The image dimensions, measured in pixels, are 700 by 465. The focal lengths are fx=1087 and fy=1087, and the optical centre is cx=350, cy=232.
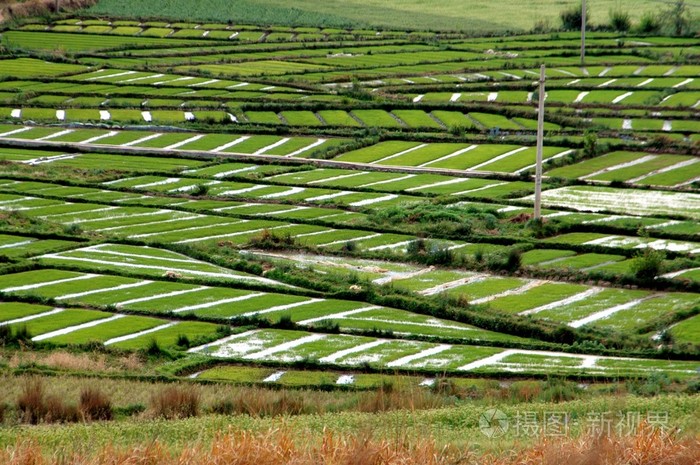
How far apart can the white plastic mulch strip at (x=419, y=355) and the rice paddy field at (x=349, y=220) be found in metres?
0.13

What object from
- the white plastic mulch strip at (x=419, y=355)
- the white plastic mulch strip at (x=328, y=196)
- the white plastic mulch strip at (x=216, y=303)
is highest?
the white plastic mulch strip at (x=328, y=196)

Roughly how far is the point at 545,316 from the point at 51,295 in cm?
1670

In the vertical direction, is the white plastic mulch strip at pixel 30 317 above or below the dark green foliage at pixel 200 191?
below

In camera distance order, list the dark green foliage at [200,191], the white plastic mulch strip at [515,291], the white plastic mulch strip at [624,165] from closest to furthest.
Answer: the white plastic mulch strip at [515,291], the dark green foliage at [200,191], the white plastic mulch strip at [624,165]

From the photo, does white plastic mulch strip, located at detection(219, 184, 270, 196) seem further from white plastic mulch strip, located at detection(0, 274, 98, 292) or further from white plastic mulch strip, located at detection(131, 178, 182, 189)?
white plastic mulch strip, located at detection(0, 274, 98, 292)

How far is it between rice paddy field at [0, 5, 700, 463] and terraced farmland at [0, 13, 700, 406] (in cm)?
17

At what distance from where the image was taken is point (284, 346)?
105 feet

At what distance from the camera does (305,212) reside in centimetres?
5309

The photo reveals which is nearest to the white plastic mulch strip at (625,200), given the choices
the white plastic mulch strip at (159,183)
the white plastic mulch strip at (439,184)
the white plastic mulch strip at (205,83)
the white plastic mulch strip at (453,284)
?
the white plastic mulch strip at (439,184)

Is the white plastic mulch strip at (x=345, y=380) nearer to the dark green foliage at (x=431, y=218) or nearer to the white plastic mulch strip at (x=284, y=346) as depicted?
the white plastic mulch strip at (x=284, y=346)

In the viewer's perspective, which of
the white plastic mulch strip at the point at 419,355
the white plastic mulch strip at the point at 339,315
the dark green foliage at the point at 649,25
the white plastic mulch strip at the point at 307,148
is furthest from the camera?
the dark green foliage at the point at 649,25

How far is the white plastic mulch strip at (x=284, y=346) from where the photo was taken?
3069 cm

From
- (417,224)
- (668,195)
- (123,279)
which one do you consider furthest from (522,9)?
(123,279)

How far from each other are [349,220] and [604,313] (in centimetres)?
1742
